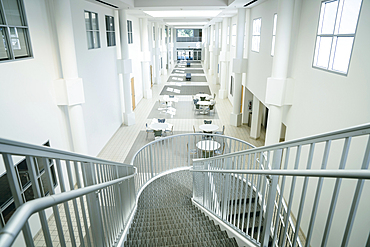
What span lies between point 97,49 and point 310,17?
752cm

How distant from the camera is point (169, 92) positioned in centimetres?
2166

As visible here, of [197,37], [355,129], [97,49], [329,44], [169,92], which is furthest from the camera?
[197,37]

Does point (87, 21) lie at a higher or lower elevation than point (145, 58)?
higher

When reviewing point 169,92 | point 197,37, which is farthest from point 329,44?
point 197,37

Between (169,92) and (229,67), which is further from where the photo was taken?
(169,92)

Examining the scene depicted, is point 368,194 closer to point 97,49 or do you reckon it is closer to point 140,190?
point 140,190

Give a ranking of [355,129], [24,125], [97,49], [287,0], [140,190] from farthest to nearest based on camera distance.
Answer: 1. [97,49]
2. [140,190]
3. [287,0]
4. [24,125]
5. [355,129]

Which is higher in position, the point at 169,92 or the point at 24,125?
the point at 24,125

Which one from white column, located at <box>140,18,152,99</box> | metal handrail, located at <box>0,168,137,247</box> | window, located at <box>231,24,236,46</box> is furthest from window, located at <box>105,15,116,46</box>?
metal handrail, located at <box>0,168,137,247</box>

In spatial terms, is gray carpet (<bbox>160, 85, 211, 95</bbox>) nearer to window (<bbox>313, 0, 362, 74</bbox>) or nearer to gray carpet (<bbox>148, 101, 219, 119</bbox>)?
gray carpet (<bbox>148, 101, 219, 119</bbox>)

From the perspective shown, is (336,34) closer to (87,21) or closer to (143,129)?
(87,21)

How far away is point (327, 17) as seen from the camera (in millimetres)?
5113

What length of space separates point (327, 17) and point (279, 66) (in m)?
1.62

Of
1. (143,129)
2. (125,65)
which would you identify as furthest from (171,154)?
(125,65)
